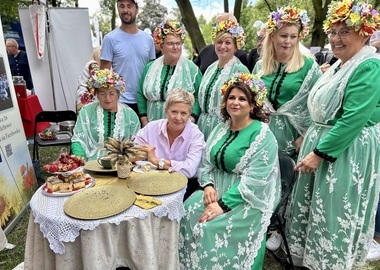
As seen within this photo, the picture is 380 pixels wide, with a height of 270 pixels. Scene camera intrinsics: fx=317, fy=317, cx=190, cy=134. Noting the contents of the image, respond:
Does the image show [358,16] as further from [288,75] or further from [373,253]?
[373,253]

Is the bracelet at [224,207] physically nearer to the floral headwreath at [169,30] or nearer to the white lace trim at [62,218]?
the white lace trim at [62,218]

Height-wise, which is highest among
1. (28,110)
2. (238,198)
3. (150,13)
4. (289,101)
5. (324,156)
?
(150,13)

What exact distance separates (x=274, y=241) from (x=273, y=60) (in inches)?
65.3

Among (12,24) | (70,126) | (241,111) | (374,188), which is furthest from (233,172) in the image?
(12,24)

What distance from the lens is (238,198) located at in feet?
7.30

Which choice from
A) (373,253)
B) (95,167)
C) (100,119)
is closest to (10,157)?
(100,119)

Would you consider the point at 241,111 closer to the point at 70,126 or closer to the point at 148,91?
the point at 148,91

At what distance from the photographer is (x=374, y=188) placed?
2.39 m

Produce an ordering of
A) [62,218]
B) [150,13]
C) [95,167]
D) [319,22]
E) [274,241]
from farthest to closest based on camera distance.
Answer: [150,13], [319,22], [274,241], [95,167], [62,218]

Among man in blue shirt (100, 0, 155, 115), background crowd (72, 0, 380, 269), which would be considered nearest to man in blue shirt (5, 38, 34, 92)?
man in blue shirt (100, 0, 155, 115)

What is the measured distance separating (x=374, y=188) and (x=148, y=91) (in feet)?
7.30

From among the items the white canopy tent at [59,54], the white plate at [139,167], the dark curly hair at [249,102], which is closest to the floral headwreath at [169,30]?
the dark curly hair at [249,102]

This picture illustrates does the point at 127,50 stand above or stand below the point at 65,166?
above

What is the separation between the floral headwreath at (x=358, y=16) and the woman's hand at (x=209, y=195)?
4.81ft
